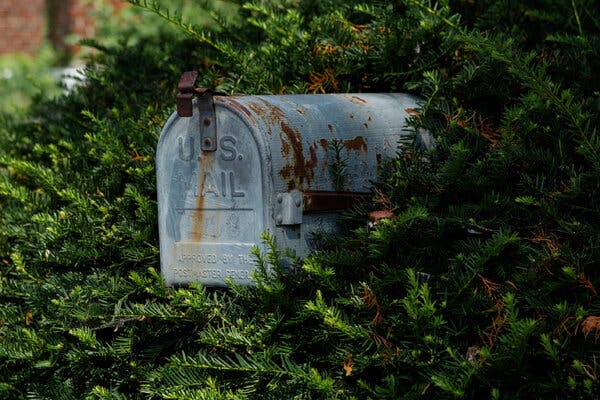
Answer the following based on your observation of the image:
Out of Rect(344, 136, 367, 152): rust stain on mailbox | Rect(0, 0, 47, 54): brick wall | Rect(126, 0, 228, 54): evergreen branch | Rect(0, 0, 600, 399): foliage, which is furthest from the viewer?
Rect(0, 0, 47, 54): brick wall

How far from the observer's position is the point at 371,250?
269 centimetres

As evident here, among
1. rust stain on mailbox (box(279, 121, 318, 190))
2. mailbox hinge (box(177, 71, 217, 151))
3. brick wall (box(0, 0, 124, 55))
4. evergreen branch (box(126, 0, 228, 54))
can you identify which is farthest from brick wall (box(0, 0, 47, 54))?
→ rust stain on mailbox (box(279, 121, 318, 190))

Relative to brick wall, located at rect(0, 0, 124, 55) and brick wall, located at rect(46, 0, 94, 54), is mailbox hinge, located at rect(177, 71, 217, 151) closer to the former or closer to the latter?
brick wall, located at rect(46, 0, 94, 54)

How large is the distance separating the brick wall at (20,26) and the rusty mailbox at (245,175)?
7.73m

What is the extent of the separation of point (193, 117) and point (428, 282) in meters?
1.01

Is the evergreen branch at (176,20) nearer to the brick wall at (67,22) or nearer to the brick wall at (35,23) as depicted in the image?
the brick wall at (67,22)

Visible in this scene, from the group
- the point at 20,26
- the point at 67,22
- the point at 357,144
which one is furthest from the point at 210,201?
the point at 20,26

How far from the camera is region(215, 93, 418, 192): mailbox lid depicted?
2855mm

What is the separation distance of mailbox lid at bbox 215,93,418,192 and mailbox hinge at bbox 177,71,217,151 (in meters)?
0.04

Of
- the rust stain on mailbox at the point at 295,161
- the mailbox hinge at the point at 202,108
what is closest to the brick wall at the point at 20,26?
the mailbox hinge at the point at 202,108

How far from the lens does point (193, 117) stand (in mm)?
2963

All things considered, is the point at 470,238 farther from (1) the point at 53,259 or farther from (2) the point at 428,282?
(1) the point at 53,259

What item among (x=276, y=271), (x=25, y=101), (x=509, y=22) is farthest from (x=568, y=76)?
(x=25, y=101)

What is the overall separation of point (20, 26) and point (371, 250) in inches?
338
